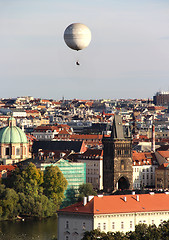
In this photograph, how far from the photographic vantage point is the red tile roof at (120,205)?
56188 millimetres

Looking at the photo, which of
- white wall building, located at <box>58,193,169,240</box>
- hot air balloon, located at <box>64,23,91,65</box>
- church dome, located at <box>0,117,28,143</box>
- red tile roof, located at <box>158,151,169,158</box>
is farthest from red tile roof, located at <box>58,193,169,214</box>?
red tile roof, located at <box>158,151,169,158</box>

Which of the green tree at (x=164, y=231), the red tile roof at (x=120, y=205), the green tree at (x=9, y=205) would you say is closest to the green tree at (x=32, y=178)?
the green tree at (x=9, y=205)

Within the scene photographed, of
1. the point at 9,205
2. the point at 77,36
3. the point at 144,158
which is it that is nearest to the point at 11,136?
the point at 144,158

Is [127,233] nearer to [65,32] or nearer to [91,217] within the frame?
[91,217]

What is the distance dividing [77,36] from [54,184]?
25.0m

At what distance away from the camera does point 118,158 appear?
283 ft

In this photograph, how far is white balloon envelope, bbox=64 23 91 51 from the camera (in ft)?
175

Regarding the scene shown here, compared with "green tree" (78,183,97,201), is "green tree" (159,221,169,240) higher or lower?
lower

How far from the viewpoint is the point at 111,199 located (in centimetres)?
5769

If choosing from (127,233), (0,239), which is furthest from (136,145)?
(127,233)

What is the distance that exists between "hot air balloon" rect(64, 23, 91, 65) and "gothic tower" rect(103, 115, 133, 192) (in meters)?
32.3

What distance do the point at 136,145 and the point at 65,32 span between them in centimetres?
5571

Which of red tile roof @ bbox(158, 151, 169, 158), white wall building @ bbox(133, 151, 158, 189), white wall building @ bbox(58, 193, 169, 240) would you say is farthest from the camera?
red tile roof @ bbox(158, 151, 169, 158)

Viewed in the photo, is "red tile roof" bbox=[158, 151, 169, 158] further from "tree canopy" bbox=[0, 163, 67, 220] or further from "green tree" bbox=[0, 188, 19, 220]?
"green tree" bbox=[0, 188, 19, 220]
